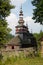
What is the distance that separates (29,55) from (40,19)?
24.6 ft

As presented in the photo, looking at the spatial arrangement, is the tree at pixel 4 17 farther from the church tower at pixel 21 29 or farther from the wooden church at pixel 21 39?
the church tower at pixel 21 29

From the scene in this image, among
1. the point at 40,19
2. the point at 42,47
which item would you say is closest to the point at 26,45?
the point at 42,47

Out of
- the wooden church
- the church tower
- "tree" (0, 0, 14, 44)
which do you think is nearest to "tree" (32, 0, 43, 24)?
"tree" (0, 0, 14, 44)

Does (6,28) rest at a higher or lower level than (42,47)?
higher

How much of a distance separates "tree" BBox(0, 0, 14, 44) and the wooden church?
110ft

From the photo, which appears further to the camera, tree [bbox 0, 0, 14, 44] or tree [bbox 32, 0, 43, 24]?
tree [bbox 32, 0, 43, 24]

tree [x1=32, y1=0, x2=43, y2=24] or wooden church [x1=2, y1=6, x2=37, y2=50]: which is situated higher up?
tree [x1=32, y1=0, x2=43, y2=24]

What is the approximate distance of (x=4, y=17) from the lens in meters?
34.3

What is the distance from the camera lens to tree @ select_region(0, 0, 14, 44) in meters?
32.4

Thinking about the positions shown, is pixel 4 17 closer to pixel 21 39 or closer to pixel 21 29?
pixel 21 39

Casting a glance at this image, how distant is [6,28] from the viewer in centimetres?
3319

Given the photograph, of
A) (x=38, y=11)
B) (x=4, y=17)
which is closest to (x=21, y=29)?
(x=38, y=11)

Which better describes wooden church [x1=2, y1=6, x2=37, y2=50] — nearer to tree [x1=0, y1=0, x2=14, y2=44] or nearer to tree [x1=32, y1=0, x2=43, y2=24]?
tree [x1=32, y1=0, x2=43, y2=24]

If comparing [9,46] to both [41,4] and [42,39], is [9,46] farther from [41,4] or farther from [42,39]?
[41,4]
